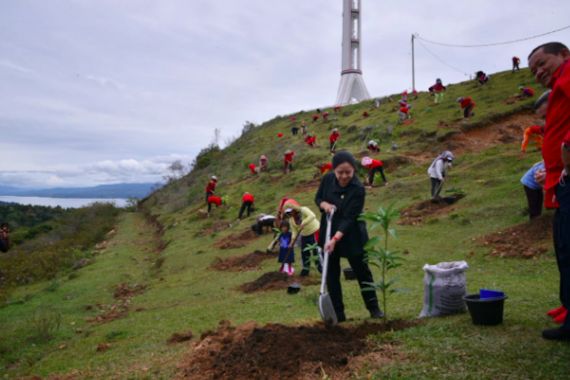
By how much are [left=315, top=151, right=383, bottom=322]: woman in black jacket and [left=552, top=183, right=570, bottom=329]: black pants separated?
1.91 meters

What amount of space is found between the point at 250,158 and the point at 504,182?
1169 inches

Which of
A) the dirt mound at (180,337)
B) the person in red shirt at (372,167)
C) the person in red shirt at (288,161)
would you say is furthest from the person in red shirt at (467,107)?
the dirt mound at (180,337)

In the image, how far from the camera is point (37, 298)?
13703 mm

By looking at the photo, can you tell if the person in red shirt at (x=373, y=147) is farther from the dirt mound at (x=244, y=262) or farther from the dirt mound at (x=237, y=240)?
the dirt mound at (x=244, y=262)

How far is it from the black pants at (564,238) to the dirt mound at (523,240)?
596 centimetres

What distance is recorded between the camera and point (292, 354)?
13.5ft

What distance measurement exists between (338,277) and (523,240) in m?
6.45

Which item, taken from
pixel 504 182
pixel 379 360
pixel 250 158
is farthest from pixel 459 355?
pixel 250 158

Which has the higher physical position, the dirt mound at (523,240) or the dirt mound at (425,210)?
the dirt mound at (425,210)

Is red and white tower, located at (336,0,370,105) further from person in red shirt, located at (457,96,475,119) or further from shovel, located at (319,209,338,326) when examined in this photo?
shovel, located at (319,209,338,326)

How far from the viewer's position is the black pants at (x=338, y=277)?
512cm

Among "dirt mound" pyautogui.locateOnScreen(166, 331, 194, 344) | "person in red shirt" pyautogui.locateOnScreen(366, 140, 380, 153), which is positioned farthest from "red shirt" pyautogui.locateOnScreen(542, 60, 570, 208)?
"person in red shirt" pyautogui.locateOnScreen(366, 140, 380, 153)

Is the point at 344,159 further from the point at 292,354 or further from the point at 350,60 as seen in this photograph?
the point at 350,60

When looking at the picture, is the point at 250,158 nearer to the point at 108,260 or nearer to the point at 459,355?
the point at 108,260
